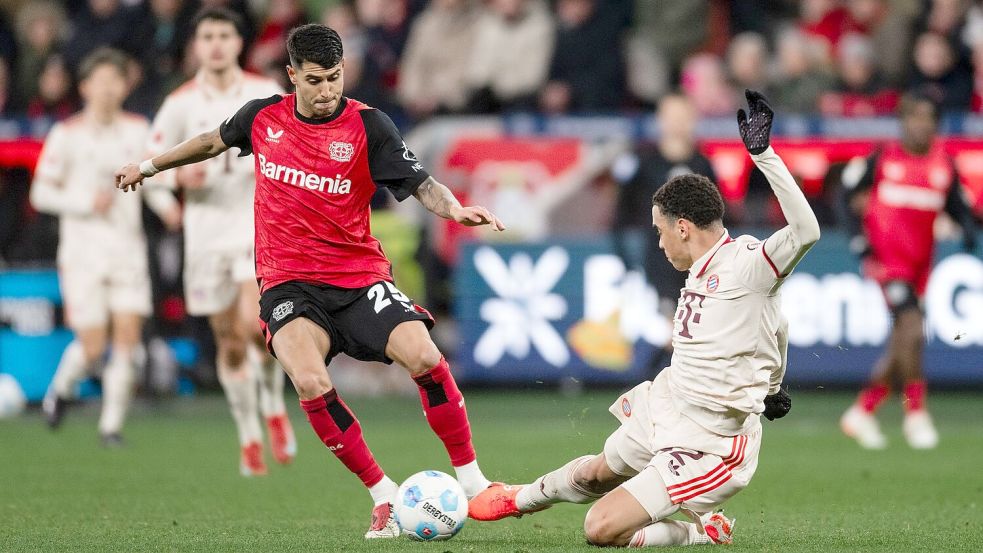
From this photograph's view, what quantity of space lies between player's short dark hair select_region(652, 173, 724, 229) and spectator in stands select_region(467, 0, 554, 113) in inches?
386

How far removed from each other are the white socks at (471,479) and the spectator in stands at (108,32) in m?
10.8

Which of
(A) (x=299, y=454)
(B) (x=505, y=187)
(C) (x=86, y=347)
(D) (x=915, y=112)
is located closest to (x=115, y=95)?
(C) (x=86, y=347)

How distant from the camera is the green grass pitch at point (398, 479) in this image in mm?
6555

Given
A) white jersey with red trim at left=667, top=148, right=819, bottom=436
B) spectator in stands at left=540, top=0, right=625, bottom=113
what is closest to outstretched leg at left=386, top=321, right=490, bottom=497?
white jersey with red trim at left=667, top=148, right=819, bottom=436

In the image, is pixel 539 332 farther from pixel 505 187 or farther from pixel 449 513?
pixel 449 513

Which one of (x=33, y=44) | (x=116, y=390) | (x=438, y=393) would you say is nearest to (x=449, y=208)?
(x=438, y=393)

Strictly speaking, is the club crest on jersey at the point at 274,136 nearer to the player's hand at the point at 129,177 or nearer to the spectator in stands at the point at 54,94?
the player's hand at the point at 129,177

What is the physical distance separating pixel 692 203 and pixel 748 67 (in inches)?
378

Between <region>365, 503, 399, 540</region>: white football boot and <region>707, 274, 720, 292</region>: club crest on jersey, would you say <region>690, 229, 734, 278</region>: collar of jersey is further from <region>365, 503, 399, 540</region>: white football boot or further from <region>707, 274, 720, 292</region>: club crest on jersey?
<region>365, 503, 399, 540</region>: white football boot

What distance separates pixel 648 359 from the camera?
13828mm

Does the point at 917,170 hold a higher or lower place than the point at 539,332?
higher

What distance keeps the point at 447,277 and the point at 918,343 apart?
197 inches

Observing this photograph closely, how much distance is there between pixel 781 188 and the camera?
5.95m

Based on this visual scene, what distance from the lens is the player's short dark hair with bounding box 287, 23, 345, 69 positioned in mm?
6738
